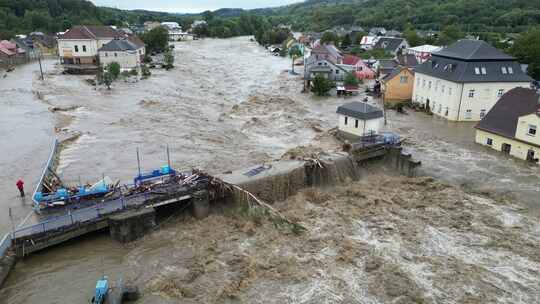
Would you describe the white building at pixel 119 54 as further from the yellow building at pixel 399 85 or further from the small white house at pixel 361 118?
the small white house at pixel 361 118

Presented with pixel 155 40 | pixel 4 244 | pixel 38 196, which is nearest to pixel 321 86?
pixel 38 196

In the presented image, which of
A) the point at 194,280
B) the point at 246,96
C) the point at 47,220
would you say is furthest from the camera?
the point at 246,96

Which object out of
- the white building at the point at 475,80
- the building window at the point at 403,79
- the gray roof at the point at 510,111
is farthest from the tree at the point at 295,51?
the gray roof at the point at 510,111

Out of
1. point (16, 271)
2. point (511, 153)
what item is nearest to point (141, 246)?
point (16, 271)

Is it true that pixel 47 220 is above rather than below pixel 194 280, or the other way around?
above

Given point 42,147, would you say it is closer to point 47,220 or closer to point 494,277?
point 47,220
